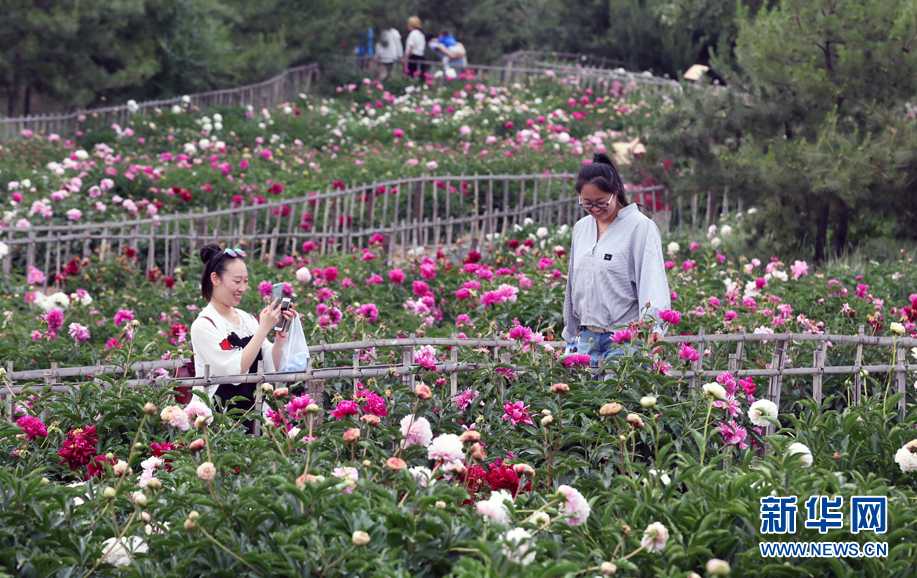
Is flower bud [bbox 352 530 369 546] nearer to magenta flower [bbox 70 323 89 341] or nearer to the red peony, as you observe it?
the red peony

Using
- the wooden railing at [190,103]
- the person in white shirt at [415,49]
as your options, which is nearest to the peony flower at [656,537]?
the wooden railing at [190,103]

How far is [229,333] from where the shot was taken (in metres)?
3.60

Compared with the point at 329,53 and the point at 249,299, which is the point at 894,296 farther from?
the point at 329,53

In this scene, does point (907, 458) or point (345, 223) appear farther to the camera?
point (345, 223)

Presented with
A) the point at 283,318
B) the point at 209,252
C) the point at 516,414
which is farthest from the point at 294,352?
the point at 516,414

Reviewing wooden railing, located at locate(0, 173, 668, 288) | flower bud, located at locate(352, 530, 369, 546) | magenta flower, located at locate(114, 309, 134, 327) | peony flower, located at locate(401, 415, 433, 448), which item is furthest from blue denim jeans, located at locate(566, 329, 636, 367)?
wooden railing, located at locate(0, 173, 668, 288)

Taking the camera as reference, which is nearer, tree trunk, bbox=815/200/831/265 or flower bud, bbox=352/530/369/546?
flower bud, bbox=352/530/369/546

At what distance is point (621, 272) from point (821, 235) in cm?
448

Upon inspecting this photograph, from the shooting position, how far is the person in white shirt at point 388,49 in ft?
61.2

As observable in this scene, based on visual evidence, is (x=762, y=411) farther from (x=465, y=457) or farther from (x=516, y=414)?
(x=465, y=457)

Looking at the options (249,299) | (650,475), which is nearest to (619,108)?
(249,299)

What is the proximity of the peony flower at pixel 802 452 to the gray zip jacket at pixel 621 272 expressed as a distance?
46.2 inches

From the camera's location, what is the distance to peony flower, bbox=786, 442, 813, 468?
2.26 metres

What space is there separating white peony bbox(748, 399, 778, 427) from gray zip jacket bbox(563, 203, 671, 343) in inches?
37.4
